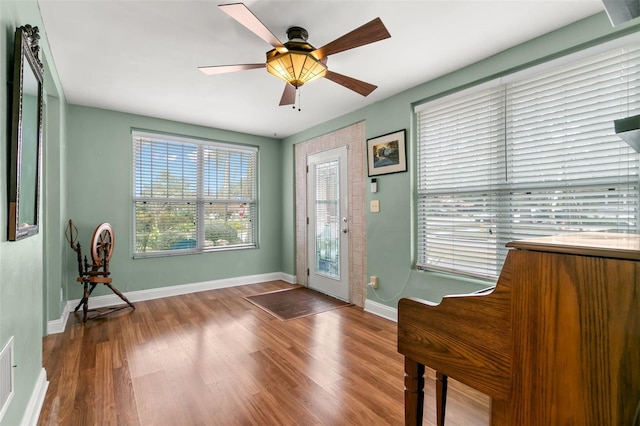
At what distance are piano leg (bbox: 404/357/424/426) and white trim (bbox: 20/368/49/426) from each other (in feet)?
6.07

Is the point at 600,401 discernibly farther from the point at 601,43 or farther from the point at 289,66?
the point at 601,43

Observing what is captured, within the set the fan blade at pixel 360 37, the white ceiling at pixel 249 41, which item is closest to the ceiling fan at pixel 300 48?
the fan blade at pixel 360 37

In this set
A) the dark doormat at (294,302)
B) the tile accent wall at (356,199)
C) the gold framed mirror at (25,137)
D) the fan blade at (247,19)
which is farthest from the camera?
the tile accent wall at (356,199)

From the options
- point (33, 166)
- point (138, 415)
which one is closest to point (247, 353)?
point (138, 415)

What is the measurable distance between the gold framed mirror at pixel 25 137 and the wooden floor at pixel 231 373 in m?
1.14

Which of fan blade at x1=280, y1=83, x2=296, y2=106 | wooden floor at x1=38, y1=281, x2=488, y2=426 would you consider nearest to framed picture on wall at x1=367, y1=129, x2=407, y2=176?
fan blade at x1=280, y1=83, x2=296, y2=106

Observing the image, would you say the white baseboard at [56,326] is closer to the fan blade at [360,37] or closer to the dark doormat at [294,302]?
the dark doormat at [294,302]

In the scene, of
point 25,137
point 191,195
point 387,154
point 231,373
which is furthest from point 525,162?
point 191,195

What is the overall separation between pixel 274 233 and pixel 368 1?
12.8 feet

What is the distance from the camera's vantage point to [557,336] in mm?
752

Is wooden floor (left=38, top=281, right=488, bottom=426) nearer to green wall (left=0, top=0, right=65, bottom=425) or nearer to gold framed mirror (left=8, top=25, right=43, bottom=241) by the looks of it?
green wall (left=0, top=0, right=65, bottom=425)

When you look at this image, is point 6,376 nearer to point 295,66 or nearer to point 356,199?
point 295,66

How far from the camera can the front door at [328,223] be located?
13.1 ft

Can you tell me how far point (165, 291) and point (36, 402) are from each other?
7.98 feet
